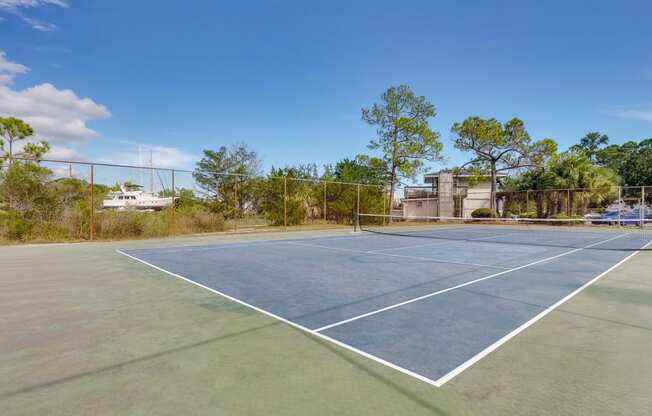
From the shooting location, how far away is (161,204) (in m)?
15.8

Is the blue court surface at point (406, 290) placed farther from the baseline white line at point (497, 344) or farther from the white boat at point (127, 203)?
the white boat at point (127, 203)

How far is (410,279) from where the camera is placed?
20.9ft

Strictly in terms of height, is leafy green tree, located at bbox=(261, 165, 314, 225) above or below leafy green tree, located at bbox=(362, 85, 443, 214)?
below

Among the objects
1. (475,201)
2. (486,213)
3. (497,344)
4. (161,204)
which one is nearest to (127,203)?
(161,204)

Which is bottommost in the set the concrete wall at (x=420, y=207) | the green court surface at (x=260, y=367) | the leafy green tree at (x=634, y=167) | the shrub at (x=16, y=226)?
the green court surface at (x=260, y=367)

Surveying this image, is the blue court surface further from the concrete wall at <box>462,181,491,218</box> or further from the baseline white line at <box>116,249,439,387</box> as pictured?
the concrete wall at <box>462,181,491,218</box>

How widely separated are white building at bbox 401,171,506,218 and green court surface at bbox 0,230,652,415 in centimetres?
2663

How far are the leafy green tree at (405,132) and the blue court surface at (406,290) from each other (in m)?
16.2

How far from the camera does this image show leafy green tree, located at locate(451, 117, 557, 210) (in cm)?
2784

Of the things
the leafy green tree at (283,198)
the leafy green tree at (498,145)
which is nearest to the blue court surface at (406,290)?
the leafy green tree at (283,198)

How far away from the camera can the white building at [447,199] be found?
30.9 metres

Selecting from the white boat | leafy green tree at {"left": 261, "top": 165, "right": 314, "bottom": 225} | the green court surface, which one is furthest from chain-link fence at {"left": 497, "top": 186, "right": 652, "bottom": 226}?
the green court surface

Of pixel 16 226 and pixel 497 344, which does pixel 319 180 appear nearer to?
pixel 16 226

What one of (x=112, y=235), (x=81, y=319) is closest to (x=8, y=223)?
(x=112, y=235)
